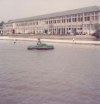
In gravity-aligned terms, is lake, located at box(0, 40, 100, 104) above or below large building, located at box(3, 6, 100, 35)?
below

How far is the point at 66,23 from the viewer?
113 metres

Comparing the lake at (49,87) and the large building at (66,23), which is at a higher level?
the large building at (66,23)

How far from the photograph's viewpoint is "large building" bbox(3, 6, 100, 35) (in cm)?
9949

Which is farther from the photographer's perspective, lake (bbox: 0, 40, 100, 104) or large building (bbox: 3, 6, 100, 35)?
large building (bbox: 3, 6, 100, 35)

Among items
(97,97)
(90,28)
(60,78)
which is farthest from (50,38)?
(97,97)

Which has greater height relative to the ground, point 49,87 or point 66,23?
point 66,23

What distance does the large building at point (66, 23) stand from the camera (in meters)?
99.5

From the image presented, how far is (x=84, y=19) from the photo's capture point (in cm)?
10281

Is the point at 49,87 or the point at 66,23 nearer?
the point at 49,87

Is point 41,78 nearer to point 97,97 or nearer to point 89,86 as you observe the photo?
point 89,86

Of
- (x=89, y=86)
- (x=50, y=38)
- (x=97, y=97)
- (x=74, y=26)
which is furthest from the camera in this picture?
(x=74, y=26)

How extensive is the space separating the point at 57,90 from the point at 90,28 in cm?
8157

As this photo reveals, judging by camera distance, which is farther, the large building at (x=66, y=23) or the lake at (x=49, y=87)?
the large building at (x=66, y=23)

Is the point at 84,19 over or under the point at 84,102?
over
